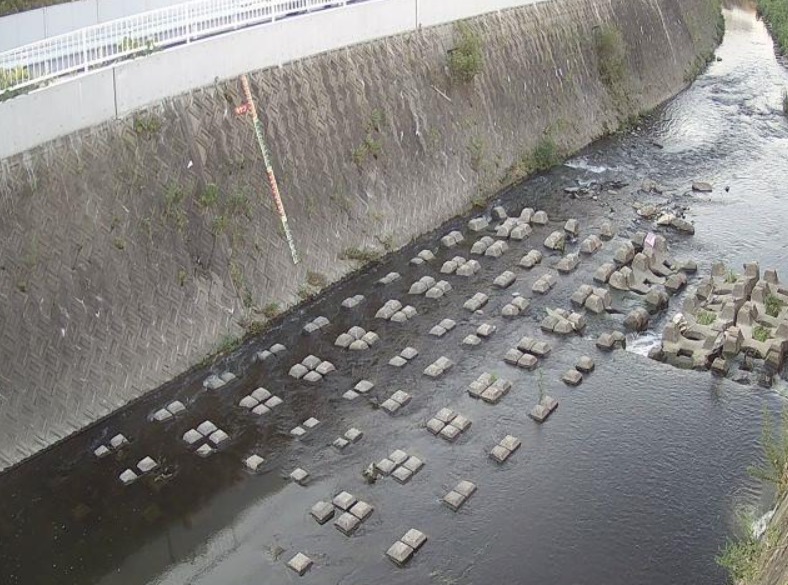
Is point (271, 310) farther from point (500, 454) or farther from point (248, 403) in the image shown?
point (500, 454)

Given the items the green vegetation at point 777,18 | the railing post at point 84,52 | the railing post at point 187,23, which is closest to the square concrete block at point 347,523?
the railing post at point 84,52

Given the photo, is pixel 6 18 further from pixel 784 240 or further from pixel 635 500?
pixel 784 240

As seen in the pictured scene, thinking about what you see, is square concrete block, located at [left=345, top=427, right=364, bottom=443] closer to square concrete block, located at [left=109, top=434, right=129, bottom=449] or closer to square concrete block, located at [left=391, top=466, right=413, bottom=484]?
square concrete block, located at [left=391, top=466, right=413, bottom=484]

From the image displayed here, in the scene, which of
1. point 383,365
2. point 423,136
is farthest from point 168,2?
point 383,365

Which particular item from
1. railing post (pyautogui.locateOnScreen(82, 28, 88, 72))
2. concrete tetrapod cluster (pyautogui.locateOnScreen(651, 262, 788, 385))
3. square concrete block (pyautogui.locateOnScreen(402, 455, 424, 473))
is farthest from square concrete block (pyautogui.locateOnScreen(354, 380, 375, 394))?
railing post (pyautogui.locateOnScreen(82, 28, 88, 72))

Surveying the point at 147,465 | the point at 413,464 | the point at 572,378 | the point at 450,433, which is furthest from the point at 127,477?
the point at 572,378
